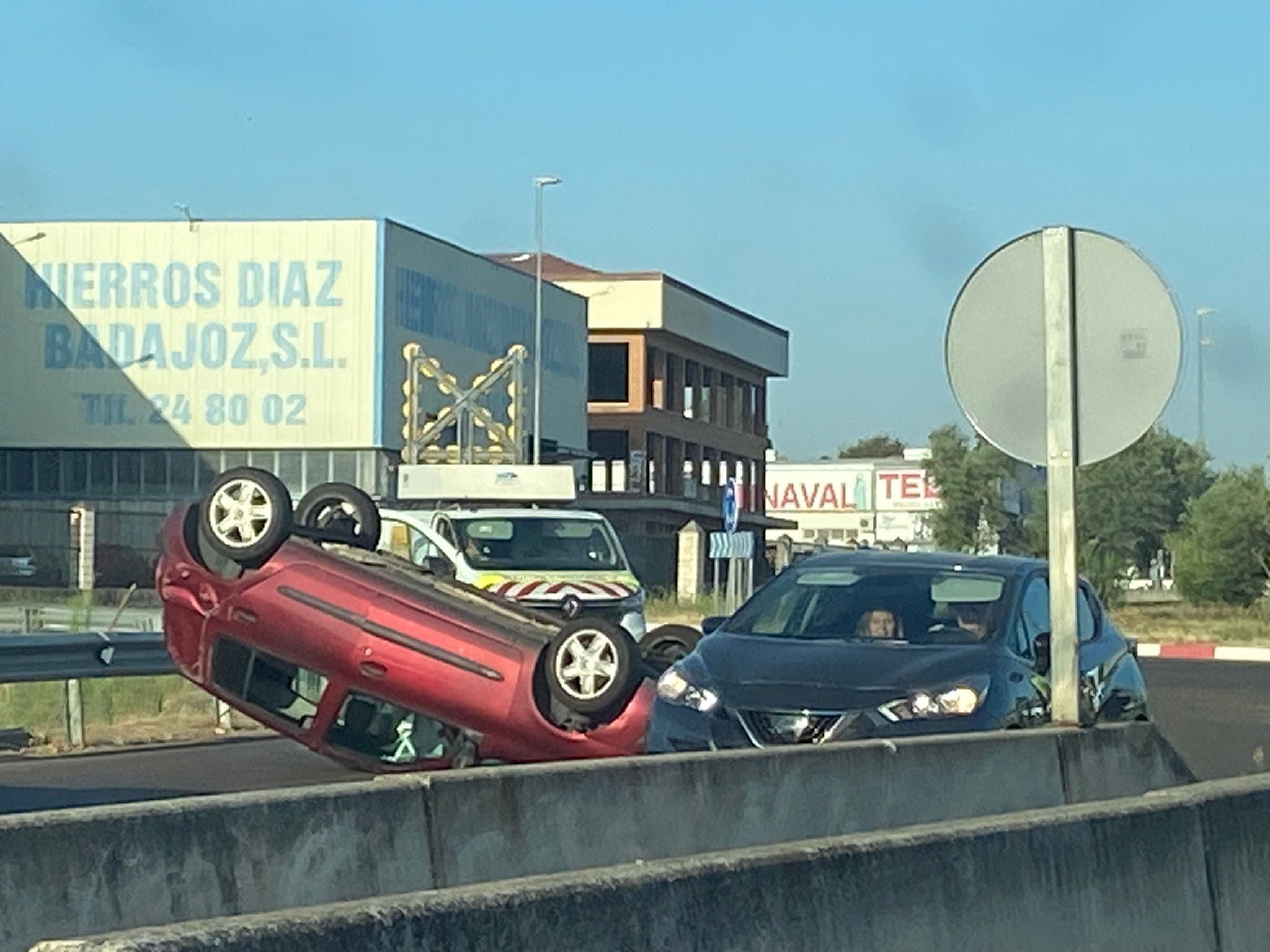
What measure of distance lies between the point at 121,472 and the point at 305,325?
22.0 feet

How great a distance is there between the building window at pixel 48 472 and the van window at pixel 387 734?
175 feet

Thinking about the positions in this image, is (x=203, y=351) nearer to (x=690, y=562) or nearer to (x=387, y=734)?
(x=690, y=562)

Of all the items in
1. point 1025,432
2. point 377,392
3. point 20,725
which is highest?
point 377,392

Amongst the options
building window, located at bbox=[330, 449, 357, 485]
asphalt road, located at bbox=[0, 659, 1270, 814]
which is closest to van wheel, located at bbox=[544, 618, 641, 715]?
asphalt road, located at bbox=[0, 659, 1270, 814]

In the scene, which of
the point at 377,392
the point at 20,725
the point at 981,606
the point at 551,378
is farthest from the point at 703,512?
the point at 981,606

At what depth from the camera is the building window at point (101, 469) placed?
210 ft

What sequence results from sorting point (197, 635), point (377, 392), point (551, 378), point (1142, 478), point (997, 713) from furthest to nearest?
point (1142, 478), point (551, 378), point (377, 392), point (197, 635), point (997, 713)

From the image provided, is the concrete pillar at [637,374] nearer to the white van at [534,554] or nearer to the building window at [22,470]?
the building window at [22,470]

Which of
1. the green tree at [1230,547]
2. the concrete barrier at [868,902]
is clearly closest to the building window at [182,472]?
the green tree at [1230,547]

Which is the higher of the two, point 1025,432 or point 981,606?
point 1025,432

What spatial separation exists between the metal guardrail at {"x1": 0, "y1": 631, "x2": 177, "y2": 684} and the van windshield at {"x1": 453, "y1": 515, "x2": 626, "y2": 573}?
13.9 ft

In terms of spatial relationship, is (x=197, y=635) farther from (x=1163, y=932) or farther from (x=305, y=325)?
(x=305, y=325)

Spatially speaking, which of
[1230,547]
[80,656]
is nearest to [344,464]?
[1230,547]

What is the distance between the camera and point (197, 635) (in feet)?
40.7
